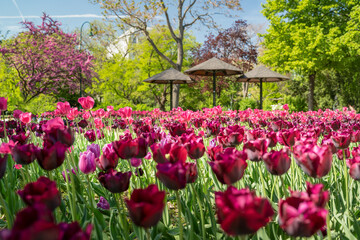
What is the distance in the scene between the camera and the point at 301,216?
0.63 meters

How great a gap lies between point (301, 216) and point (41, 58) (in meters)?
16.3

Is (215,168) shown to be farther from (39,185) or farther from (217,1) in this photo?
(217,1)

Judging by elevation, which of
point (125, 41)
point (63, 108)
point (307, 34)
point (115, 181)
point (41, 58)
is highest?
point (125, 41)

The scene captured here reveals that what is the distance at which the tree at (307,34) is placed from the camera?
59.8 feet

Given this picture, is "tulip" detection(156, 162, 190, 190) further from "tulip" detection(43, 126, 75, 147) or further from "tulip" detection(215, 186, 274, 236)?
"tulip" detection(43, 126, 75, 147)

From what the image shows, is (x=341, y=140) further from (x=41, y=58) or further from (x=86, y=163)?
(x=41, y=58)

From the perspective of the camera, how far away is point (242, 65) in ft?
92.6

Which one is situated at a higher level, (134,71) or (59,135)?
(134,71)

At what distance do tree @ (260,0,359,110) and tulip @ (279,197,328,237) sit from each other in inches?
770

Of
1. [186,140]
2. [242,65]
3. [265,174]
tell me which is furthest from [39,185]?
[242,65]

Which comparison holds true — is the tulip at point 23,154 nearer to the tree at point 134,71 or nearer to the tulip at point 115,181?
the tulip at point 115,181

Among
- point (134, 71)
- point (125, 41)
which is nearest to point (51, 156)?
point (134, 71)

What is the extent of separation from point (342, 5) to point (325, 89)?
6.69 metres

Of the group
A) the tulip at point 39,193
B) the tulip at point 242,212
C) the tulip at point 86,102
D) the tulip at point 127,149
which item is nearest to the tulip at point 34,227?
the tulip at point 39,193
